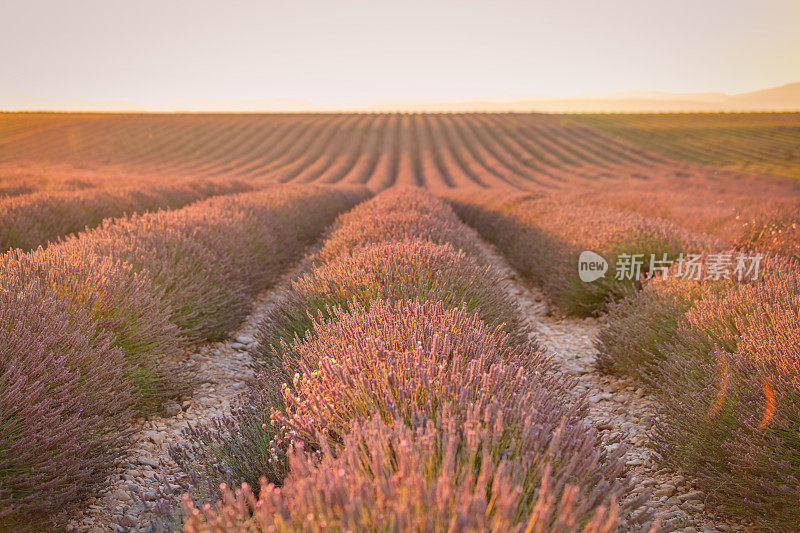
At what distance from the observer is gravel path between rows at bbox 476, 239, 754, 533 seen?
2.27m

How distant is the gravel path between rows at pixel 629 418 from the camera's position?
2.27m

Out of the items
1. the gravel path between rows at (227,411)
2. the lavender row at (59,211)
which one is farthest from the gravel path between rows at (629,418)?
the lavender row at (59,211)

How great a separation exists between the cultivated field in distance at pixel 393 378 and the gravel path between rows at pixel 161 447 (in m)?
0.02

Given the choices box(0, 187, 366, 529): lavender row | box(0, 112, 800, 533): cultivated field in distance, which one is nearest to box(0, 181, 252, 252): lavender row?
box(0, 112, 800, 533): cultivated field in distance

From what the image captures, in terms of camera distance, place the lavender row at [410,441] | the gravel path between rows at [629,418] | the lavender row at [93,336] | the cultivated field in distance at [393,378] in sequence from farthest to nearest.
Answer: the gravel path between rows at [629,418] → the lavender row at [93,336] → the cultivated field in distance at [393,378] → the lavender row at [410,441]

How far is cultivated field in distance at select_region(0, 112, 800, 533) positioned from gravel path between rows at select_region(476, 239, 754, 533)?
0.02 metres

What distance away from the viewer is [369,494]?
3.56ft

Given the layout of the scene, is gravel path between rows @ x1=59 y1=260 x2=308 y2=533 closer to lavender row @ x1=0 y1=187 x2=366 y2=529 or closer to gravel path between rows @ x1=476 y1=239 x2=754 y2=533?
lavender row @ x1=0 y1=187 x2=366 y2=529

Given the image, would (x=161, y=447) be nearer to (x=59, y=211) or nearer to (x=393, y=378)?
(x=393, y=378)

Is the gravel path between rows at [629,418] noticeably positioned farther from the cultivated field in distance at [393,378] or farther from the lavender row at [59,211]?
the lavender row at [59,211]

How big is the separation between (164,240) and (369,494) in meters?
4.25

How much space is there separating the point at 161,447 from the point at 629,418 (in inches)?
123

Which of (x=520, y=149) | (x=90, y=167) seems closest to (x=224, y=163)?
(x=90, y=167)

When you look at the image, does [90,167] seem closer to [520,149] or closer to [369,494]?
[520,149]
